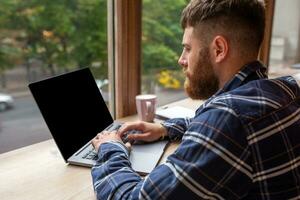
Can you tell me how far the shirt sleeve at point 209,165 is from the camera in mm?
700

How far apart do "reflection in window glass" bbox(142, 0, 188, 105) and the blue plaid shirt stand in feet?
3.63

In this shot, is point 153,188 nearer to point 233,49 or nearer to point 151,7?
point 233,49

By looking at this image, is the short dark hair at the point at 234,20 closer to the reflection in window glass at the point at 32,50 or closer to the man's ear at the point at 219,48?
the man's ear at the point at 219,48

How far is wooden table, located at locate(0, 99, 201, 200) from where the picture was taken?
98cm

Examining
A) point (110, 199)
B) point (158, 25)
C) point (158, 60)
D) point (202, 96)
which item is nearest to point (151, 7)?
point (158, 25)

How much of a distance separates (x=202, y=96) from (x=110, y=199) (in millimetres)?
397

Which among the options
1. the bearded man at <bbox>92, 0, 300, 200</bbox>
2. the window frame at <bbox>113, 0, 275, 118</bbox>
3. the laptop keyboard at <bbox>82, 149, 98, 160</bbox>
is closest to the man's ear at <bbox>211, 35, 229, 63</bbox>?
the bearded man at <bbox>92, 0, 300, 200</bbox>

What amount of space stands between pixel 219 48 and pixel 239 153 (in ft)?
1.03

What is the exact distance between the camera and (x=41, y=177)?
42.7 inches

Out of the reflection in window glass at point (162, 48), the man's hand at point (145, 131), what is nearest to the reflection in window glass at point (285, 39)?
the reflection in window glass at point (162, 48)

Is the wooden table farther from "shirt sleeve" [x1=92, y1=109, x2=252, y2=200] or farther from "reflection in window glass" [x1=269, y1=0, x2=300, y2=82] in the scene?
"reflection in window glass" [x1=269, y1=0, x2=300, y2=82]

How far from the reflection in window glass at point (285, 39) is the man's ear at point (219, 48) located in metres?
2.21

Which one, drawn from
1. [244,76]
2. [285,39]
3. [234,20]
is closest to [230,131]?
[244,76]

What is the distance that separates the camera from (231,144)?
2.29 feet
